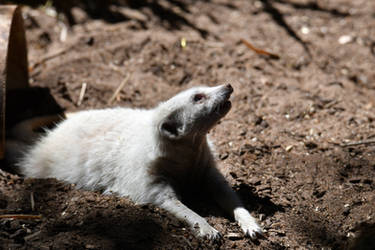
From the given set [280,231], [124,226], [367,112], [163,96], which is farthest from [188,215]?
[367,112]

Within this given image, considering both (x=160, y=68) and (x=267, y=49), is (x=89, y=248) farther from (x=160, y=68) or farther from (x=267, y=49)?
(x=267, y=49)

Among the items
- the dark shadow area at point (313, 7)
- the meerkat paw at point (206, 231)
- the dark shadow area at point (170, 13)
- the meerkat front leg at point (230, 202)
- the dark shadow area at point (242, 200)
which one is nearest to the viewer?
the meerkat paw at point (206, 231)

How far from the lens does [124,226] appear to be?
265 cm

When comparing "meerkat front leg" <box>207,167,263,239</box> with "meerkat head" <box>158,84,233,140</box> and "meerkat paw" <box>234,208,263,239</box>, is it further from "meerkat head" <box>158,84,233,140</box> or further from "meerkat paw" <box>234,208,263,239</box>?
"meerkat head" <box>158,84,233,140</box>

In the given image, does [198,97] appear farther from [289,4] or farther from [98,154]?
[289,4]

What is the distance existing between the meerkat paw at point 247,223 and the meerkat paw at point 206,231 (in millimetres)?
197

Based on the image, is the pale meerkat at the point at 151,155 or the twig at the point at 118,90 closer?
the pale meerkat at the point at 151,155

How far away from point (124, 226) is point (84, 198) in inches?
21.4

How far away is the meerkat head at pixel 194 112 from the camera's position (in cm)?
288

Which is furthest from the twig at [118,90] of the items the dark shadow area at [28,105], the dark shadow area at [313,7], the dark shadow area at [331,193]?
the dark shadow area at [313,7]

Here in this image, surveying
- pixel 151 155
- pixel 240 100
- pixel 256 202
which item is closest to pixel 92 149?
pixel 151 155

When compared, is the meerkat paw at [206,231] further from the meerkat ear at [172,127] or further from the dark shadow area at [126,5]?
the dark shadow area at [126,5]

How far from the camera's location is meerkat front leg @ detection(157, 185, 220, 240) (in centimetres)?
263

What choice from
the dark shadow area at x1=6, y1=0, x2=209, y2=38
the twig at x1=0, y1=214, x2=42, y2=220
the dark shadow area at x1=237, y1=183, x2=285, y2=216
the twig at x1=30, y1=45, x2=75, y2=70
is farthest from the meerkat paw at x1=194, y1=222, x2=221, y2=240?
the dark shadow area at x1=6, y1=0, x2=209, y2=38
